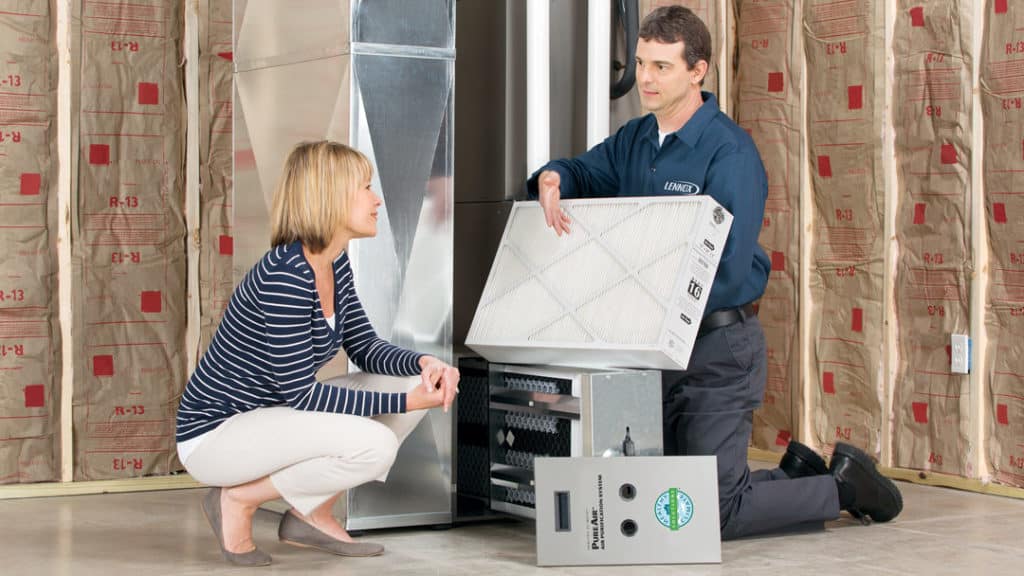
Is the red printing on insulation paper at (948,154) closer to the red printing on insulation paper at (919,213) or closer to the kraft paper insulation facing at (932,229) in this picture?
the kraft paper insulation facing at (932,229)

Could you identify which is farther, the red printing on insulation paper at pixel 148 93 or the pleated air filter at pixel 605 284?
the red printing on insulation paper at pixel 148 93

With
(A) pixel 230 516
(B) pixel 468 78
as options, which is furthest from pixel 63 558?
(B) pixel 468 78

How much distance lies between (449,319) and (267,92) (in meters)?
0.84

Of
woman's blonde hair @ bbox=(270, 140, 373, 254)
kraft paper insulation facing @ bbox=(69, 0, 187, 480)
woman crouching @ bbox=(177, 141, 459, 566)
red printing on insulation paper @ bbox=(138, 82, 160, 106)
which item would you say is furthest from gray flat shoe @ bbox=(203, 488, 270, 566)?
red printing on insulation paper @ bbox=(138, 82, 160, 106)

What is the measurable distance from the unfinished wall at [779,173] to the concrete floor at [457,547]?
1.03m

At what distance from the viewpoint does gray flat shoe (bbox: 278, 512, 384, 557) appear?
3.28 metres

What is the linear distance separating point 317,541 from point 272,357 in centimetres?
57

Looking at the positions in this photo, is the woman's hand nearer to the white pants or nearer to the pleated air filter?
the white pants

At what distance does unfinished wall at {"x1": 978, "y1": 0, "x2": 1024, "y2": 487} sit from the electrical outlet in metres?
0.06

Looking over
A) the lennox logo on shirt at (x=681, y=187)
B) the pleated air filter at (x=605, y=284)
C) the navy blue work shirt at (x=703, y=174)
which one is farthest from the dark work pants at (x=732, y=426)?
the lennox logo on shirt at (x=681, y=187)

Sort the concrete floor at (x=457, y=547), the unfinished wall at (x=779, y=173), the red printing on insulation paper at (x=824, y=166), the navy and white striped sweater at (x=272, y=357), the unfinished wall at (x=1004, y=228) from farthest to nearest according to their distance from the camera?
the unfinished wall at (x=779, y=173)
the red printing on insulation paper at (x=824, y=166)
the unfinished wall at (x=1004, y=228)
the concrete floor at (x=457, y=547)
the navy and white striped sweater at (x=272, y=357)

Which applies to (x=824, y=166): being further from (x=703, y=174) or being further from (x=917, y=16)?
(x=703, y=174)

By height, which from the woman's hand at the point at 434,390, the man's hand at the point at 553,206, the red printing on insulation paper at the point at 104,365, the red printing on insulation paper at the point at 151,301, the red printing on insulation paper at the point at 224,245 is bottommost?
the red printing on insulation paper at the point at 104,365

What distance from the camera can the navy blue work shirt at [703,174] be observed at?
340 cm
